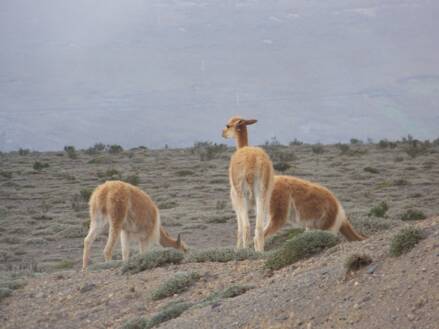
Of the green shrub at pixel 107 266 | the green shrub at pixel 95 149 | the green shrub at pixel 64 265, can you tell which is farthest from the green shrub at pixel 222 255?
the green shrub at pixel 95 149

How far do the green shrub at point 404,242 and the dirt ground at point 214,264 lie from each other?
0.09 m

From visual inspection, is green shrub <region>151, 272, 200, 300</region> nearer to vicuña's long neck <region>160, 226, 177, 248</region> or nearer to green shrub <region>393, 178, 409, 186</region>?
vicuña's long neck <region>160, 226, 177, 248</region>

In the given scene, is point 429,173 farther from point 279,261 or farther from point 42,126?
point 42,126

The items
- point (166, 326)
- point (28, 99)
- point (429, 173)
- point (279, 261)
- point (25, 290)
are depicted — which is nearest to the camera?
point (166, 326)

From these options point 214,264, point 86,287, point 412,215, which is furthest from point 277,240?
point 412,215

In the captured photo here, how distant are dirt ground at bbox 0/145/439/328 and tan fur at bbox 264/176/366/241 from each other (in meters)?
2.11

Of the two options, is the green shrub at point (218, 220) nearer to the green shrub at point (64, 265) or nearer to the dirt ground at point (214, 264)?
the dirt ground at point (214, 264)

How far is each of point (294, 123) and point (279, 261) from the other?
439 ft

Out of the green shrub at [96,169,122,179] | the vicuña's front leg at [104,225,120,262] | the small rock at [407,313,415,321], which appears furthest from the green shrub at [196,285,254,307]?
the green shrub at [96,169,122,179]

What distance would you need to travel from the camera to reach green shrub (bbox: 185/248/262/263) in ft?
39.9

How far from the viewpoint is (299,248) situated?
34.8 feet

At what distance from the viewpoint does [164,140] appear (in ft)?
434

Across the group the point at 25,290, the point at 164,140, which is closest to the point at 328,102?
the point at 164,140

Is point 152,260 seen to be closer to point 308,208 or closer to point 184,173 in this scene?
point 308,208
